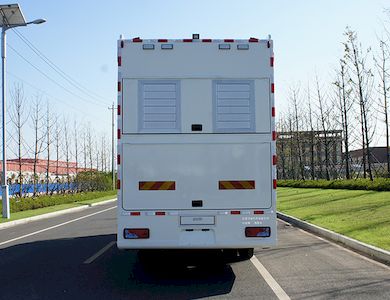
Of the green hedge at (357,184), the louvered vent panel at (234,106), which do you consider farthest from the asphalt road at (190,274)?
the green hedge at (357,184)

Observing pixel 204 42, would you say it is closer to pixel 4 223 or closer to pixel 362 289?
pixel 362 289

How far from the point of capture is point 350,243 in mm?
10766

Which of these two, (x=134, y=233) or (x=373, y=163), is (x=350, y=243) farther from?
(x=373, y=163)

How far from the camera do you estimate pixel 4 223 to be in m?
19.0

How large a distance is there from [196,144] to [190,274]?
2.35 m

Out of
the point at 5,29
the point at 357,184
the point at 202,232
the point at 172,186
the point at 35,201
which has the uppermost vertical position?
the point at 5,29

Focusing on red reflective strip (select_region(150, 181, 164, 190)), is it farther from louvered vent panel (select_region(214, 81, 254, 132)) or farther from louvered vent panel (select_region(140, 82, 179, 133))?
louvered vent panel (select_region(214, 81, 254, 132))

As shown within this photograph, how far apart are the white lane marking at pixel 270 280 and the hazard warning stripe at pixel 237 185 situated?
1.50 metres

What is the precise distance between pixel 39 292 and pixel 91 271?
165 centimetres

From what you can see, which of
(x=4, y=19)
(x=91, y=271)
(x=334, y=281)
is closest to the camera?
(x=334, y=281)

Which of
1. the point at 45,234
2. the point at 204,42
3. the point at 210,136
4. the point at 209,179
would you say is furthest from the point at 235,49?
the point at 45,234

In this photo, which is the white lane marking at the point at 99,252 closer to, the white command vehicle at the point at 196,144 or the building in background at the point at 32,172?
the white command vehicle at the point at 196,144

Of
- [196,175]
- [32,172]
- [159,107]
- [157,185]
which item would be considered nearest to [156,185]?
[157,185]

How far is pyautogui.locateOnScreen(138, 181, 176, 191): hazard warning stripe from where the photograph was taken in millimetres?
7520
